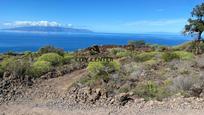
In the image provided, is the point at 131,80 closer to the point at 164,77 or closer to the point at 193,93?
the point at 164,77

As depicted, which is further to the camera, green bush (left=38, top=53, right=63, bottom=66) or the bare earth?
green bush (left=38, top=53, right=63, bottom=66)

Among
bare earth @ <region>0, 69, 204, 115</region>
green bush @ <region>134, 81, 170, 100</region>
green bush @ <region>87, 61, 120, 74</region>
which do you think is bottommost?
bare earth @ <region>0, 69, 204, 115</region>

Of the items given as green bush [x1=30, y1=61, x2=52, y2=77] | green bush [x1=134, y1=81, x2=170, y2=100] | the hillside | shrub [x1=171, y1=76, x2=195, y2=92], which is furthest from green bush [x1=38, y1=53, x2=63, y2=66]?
shrub [x1=171, y1=76, x2=195, y2=92]

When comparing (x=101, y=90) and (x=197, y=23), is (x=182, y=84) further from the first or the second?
(x=197, y=23)

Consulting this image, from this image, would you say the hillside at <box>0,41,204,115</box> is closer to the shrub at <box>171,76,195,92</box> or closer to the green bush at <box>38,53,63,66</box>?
the shrub at <box>171,76,195,92</box>

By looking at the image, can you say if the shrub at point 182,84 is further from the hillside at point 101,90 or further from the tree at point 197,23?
the tree at point 197,23

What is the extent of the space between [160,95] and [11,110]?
5.11 meters

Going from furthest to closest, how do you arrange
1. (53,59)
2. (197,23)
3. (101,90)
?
(197,23) → (53,59) → (101,90)

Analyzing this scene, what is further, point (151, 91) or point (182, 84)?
point (182, 84)

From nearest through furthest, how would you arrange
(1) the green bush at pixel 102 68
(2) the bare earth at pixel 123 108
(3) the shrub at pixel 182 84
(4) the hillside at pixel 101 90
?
1. (2) the bare earth at pixel 123 108
2. (4) the hillside at pixel 101 90
3. (3) the shrub at pixel 182 84
4. (1) the green bush at pixel 102 68

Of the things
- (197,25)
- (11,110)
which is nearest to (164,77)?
(11,110)

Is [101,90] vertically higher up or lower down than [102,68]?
lower down

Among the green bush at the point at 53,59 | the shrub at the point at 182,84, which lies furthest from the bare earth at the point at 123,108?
the green bush at the point at 53,59

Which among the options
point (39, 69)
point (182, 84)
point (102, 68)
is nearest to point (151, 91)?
point (182, 84)
